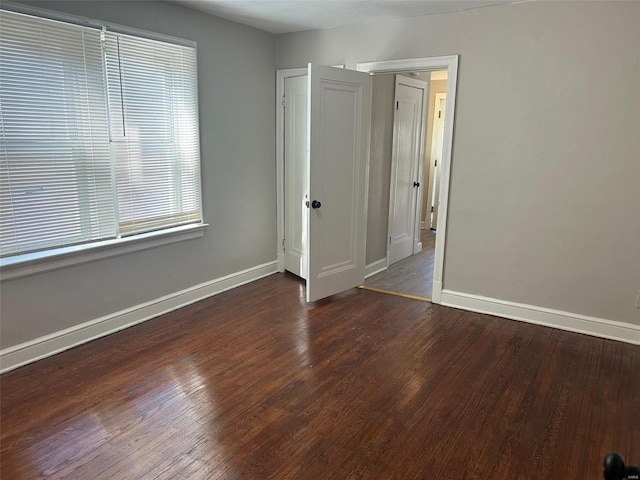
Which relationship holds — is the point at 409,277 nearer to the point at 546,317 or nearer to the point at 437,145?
the point at 546,317

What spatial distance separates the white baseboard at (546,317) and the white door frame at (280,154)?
72.1 inches

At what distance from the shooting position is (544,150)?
3379 mm

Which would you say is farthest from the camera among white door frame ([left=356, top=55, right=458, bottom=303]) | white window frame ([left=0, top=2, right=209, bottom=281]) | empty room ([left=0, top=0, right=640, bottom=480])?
white door frame ([left=356, top=55, right=458, bottom=303])

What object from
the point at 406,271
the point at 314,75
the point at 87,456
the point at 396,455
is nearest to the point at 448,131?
the point at 314,75

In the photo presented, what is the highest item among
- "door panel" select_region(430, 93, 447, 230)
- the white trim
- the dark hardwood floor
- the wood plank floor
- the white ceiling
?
the white ceiling

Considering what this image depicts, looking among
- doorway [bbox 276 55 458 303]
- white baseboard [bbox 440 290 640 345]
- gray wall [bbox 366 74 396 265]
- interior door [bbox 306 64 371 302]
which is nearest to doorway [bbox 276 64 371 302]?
interior door [bbox 306 64 371 302]

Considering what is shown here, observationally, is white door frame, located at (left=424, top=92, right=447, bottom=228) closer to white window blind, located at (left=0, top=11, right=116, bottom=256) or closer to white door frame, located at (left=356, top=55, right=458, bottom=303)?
white door frame, located at (left=356, top=55, right=458, bottom=303)

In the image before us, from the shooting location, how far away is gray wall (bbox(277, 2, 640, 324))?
3109 millimetres

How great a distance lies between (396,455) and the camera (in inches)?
82.7

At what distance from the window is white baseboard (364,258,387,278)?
6.50 ft

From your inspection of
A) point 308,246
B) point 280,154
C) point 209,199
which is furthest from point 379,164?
point 209,199

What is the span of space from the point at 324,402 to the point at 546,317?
6.86 feet

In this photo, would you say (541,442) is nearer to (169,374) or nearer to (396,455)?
(396,455)

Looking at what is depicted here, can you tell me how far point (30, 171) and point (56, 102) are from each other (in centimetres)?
47
